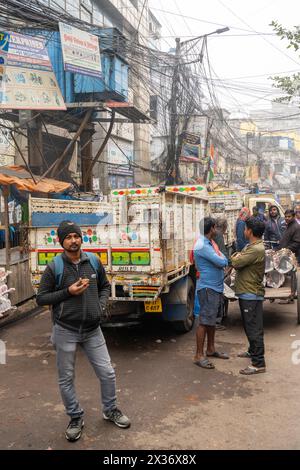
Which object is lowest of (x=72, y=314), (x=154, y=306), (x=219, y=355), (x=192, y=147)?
(x=219, y=355)

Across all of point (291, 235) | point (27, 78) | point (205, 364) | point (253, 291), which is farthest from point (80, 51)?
point (205, 364)

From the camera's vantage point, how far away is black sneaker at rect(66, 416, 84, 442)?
10.5 feet

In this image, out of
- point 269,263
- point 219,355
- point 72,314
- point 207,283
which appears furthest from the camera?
point 269,263

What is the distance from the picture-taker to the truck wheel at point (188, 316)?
19.7ft

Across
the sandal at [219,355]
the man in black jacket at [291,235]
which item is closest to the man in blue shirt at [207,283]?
the sandal at [219,355]

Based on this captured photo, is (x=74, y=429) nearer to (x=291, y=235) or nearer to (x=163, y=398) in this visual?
(x=163, y=398)

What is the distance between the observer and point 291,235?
7879mm

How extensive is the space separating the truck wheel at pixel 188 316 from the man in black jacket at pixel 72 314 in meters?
2.59

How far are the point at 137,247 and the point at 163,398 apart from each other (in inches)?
69.5

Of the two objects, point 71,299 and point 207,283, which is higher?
point 71,299

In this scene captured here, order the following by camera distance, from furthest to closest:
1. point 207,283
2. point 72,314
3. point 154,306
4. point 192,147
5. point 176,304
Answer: point 192,147 → point 176,304 → point 154,306 → point 207,283 → point 72,314

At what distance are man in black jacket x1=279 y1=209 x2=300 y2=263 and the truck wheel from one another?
2415mm
